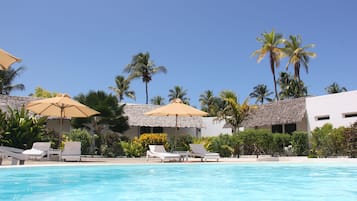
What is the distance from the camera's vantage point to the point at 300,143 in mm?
22453

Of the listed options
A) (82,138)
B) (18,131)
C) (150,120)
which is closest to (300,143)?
(82,138)

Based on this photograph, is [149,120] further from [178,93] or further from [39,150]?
[178,93]

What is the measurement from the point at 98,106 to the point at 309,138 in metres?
12.5

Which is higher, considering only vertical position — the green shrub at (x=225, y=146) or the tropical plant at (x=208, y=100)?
the tropical plant at (x=208, y=100)

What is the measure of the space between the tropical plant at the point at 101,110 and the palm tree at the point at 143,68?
2551 cm

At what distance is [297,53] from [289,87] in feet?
27.2

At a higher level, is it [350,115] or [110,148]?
[350,115]

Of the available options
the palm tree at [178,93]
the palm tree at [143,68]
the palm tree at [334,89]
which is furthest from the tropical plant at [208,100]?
the palm tree at [334,89]

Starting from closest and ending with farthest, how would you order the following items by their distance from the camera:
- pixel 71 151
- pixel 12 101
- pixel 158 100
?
pixel 71 151
pixel 12 101
pixel 158 100

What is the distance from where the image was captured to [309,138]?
22438 millimetres

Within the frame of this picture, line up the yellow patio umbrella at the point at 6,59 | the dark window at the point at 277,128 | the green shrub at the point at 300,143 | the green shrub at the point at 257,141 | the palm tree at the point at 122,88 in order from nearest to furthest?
the yellow patio umbrella at the point at 6,59, the green shrub at the point at 257,141, the green shrub at the point at 300,143, the dark window at the point at 277,128, the palm tree at the point at 122,88

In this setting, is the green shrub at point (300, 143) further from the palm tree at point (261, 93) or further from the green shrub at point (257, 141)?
the palm tree at point (261, 93)

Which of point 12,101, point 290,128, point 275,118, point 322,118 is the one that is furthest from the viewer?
point 290,128

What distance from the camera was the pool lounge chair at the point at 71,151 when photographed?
47.8ft
